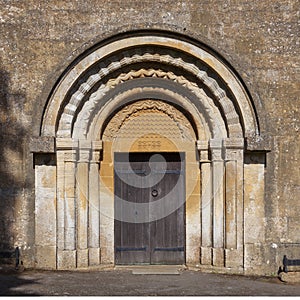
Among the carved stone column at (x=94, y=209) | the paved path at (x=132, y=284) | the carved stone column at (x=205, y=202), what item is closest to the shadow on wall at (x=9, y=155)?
the paved path at (x=132, y=284)

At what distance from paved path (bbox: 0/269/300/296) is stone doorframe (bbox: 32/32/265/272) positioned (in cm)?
45

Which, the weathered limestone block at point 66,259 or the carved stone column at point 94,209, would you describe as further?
the carved stone column at point 94,209

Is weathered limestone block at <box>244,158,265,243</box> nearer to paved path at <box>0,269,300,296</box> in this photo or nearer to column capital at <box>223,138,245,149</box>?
column capital at <box>223,138,245,149</box>

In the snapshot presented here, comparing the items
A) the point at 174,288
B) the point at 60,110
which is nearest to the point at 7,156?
the point at 60,110

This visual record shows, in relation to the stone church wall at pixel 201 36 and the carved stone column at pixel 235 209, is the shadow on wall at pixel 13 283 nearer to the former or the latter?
the stone church wall at pixel 201 36

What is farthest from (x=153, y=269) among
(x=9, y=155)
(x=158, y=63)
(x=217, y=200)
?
(x=158, y=63)

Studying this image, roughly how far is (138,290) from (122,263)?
2.16 meters

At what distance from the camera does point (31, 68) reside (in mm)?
11508

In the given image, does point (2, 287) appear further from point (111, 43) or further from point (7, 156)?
point (111, 43)

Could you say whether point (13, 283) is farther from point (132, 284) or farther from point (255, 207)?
point (255, 207)

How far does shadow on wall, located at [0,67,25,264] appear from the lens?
11.5 metres

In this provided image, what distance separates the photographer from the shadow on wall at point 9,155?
37.8 ft

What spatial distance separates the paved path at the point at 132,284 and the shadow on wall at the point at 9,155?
76cm

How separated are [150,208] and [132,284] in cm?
202
